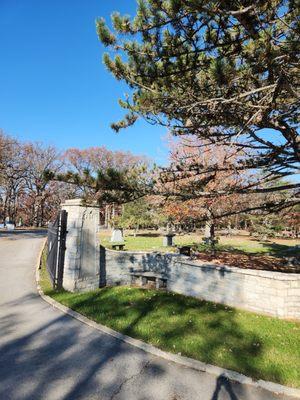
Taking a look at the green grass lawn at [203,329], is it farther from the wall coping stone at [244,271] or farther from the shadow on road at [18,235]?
the shadow on road at [18,235]

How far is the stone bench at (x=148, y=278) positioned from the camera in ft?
29.7

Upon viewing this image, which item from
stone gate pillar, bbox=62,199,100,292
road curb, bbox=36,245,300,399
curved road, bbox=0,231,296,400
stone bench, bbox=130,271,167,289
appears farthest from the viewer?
stone bench, bbox=130,271,167,289

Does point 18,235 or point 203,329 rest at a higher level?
point 18,235

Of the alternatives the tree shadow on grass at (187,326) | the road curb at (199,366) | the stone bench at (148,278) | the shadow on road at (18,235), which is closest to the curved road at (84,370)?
the road curb at (199,366)

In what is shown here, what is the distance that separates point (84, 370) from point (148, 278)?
526 cm

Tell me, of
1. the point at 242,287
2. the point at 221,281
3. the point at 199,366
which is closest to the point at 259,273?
the point at 242,287

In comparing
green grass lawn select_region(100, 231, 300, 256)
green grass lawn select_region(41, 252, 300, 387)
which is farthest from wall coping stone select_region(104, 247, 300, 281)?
green grass lawn select_region(100, 231, 300, 256)

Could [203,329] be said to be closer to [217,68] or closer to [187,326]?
[187,326]

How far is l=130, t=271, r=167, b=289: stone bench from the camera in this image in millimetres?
9060

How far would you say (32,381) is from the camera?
3977 mm

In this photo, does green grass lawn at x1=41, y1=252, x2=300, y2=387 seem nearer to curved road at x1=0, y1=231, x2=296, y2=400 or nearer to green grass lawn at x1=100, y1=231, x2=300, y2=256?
curved road at x1=0, y1=231, x2=296, y2=400

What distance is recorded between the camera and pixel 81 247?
841 cm

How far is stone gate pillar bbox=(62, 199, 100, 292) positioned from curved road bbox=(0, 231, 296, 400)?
2.06m

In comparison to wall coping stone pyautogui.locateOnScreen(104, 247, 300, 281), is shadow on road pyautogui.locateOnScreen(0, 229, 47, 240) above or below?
above
